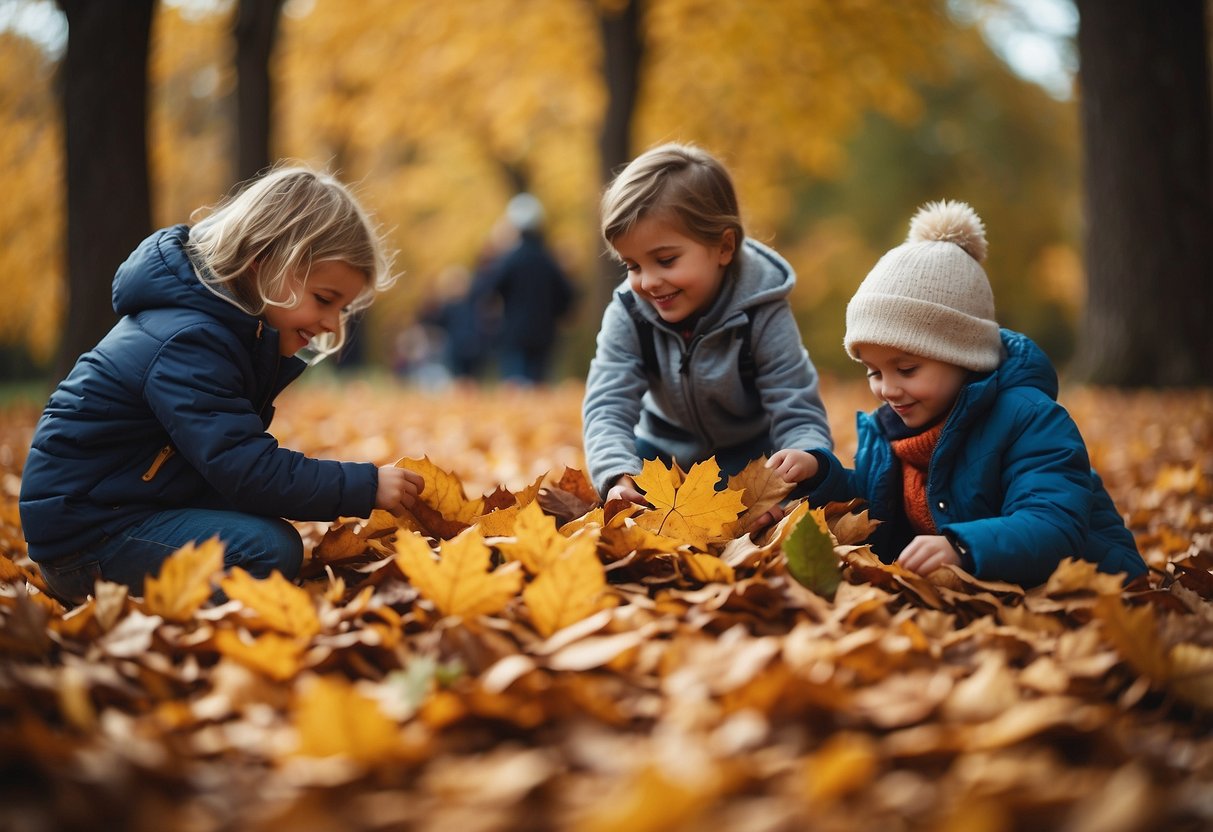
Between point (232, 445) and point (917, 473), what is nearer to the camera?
point (232, 445)

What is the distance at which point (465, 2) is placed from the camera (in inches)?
481

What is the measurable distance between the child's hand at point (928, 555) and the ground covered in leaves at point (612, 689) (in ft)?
0.12

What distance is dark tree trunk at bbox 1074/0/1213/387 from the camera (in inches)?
268

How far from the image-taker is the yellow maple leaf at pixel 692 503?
2.11 m

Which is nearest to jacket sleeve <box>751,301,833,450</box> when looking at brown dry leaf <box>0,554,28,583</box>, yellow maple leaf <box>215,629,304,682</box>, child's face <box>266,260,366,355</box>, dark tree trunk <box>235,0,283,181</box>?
child's face <box>266,260,366,355</box>

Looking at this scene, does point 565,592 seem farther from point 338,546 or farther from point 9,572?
point 9,572

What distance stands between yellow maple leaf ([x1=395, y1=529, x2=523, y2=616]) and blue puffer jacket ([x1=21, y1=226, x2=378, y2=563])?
0.56 meters

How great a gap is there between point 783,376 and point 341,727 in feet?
6.30

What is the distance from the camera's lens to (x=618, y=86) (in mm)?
9891

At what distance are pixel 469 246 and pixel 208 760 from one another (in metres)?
21.5

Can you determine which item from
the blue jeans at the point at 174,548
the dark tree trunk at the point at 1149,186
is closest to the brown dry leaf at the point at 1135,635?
the blue jeans at the point at 174,548

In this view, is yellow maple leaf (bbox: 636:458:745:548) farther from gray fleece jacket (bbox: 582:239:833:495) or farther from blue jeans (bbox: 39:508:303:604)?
blue jeans (bbox: 39:508:303:604)

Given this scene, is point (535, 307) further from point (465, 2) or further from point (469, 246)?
point (469, 246)

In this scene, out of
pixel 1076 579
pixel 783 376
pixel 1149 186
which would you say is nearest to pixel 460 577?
pixel 1076 579
